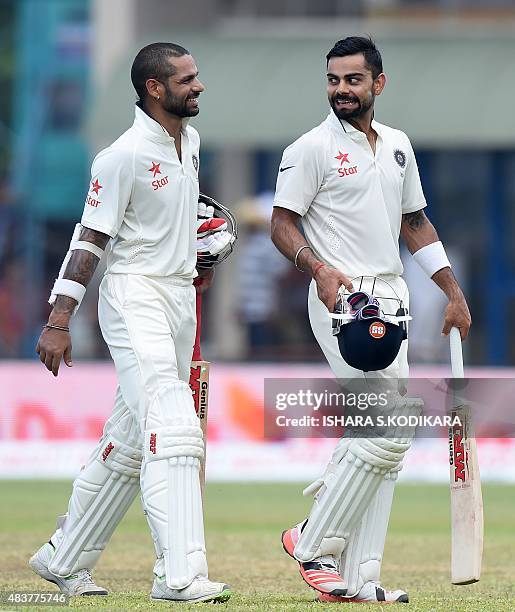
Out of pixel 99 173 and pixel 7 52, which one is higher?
pixel 7 52

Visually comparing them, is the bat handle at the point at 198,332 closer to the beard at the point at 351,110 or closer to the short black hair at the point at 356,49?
the beard at the point at 351,110

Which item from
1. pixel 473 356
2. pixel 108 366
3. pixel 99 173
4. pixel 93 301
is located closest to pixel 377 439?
pixel 99 173

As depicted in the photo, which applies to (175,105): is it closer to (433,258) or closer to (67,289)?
(67,289)

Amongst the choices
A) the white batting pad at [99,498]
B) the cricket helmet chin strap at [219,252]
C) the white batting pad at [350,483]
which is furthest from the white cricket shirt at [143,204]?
the white batting pad at [350,483]

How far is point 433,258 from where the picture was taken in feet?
23.2

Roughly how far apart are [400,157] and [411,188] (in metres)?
0.16

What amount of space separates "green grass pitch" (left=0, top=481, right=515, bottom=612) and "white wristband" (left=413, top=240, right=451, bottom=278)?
136cm

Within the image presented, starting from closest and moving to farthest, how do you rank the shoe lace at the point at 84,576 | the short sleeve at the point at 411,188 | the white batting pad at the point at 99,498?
the white batting pad at the point at 99,498 < the shoe lace at the point at 84,576 < the short sleeve at the point at 411,188

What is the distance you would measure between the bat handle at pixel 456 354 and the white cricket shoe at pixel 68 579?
1.69 meters

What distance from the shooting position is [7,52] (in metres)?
33.9

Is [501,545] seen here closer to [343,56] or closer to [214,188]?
[343,56]

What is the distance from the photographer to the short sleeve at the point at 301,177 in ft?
22.1

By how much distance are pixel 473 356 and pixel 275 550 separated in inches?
478

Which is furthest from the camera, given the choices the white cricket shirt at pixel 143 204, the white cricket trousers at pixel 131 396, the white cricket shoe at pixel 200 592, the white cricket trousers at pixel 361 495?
the white cricket trousers at pixel 361 495
